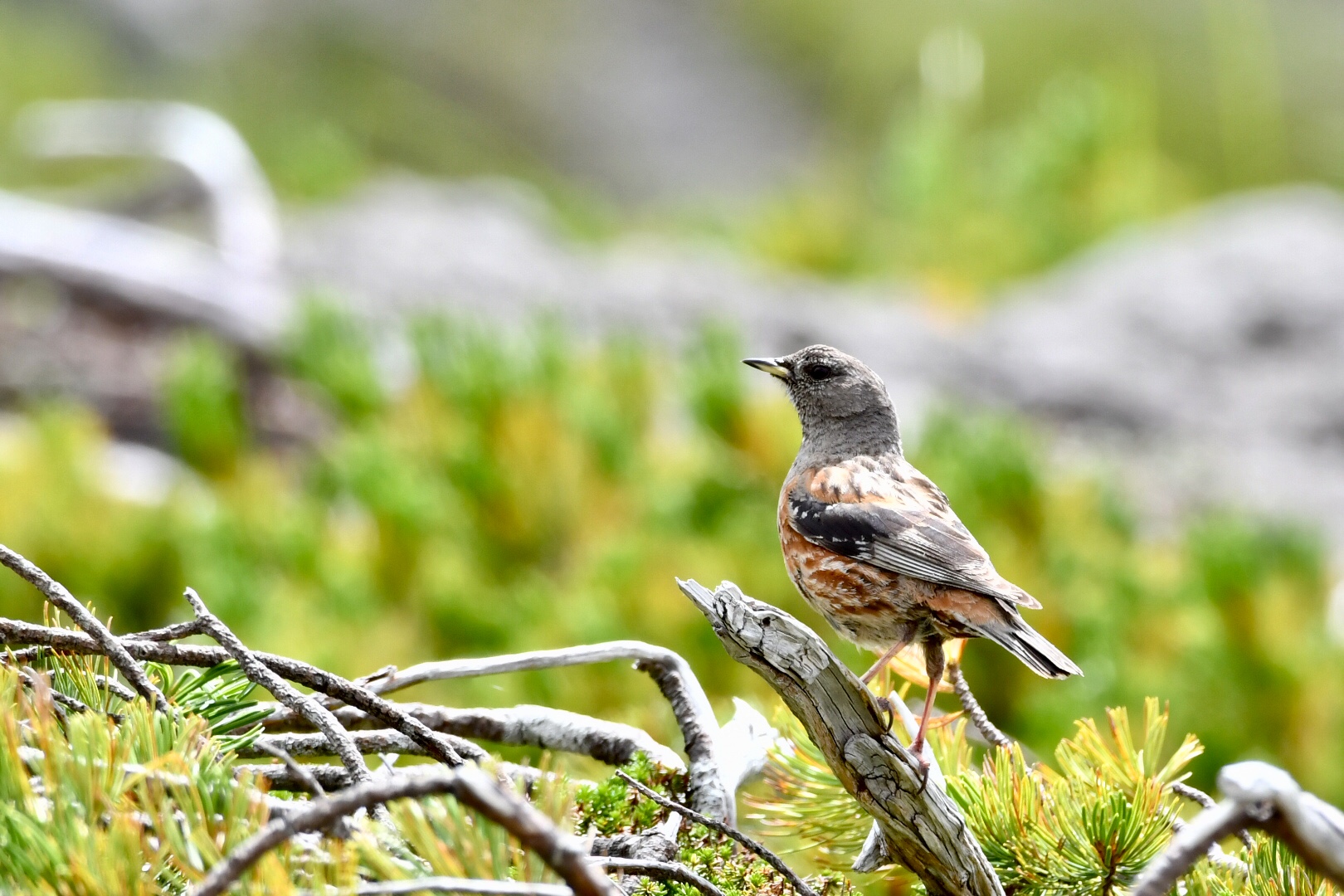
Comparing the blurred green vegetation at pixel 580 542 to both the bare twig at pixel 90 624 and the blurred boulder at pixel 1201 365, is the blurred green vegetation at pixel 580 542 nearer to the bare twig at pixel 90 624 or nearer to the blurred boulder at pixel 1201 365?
the bare twig at pixel 90 624

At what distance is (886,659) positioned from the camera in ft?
4.27

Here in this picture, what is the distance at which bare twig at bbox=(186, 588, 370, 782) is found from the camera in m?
0.87

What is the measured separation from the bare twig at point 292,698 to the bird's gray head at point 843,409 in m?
0.94

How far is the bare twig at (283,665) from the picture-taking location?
92cm

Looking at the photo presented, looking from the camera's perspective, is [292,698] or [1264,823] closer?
[1264,823]

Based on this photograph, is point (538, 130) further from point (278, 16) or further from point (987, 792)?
point (987, 792)

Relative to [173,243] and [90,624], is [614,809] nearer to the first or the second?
[90,624]

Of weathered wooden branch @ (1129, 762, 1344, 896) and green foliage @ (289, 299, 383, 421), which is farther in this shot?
green foliage @ (289, 299, 383, 421)

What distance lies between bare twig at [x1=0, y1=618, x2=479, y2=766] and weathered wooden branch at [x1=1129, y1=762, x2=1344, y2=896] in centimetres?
50

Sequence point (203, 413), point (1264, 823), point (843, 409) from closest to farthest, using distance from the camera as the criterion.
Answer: point (1264, 823)
point (843, 409)
point (203, 413)

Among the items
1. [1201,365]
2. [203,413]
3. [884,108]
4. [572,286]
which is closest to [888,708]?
[203,413]

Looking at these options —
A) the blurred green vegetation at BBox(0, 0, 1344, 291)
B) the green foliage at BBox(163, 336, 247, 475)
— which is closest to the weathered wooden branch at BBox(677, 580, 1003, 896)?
the green foliage at BBox(163, 336, 247, 475)

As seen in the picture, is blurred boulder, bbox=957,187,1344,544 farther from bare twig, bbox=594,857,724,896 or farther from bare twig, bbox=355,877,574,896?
bare twig, bbox=355,877,574,896

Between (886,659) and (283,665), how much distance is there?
628 mm
